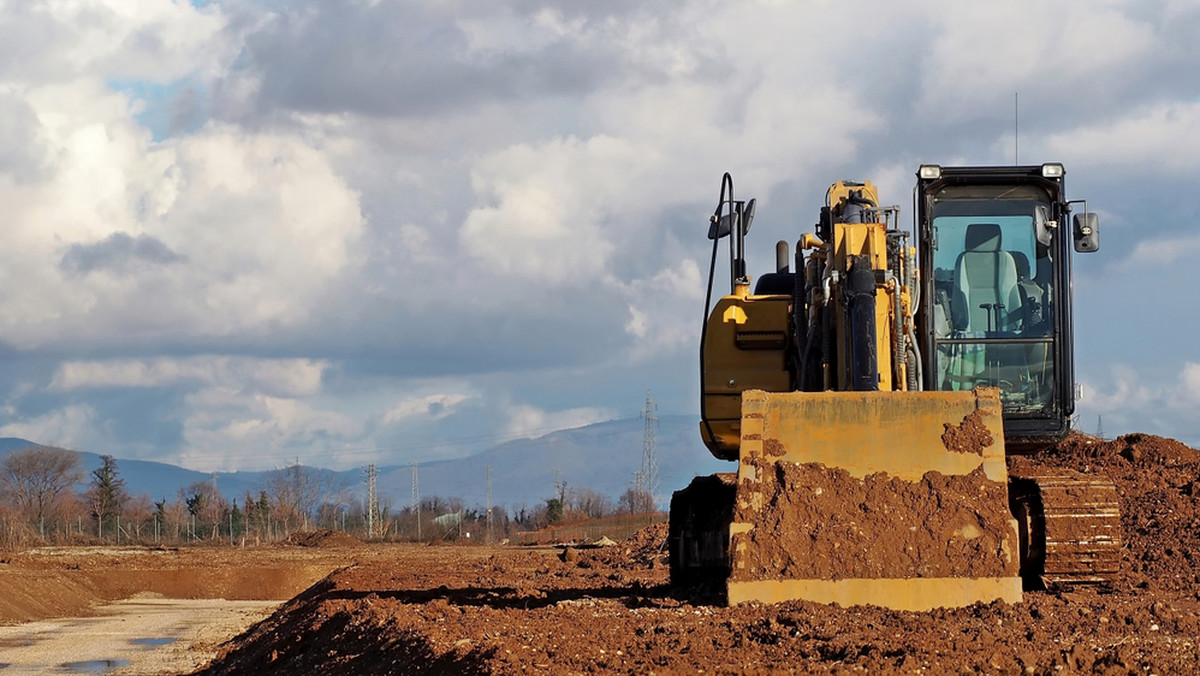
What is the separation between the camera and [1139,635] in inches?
391

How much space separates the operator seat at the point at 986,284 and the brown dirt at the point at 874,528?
82.6 inches

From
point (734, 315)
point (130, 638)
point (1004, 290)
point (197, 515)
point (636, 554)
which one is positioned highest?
point (1004, 290)

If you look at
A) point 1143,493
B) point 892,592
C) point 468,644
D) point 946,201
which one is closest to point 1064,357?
point 946,201

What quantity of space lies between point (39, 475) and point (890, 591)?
131 m

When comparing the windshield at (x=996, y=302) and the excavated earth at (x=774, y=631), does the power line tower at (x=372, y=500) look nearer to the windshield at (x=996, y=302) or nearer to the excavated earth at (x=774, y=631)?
the excavated earth at (x=774, y=631)

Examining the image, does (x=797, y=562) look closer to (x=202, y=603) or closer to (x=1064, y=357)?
(x=1064, y=357)

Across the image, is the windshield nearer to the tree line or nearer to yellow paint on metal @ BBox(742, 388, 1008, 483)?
yellow paint on metal @ BBox(742, 388, 1008, 483)

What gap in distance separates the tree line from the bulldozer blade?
53769 millimetres

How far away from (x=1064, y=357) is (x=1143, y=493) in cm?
727

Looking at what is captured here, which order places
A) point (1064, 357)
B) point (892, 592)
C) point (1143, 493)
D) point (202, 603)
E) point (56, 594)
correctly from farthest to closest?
point (202, 603) < point (56, 594) < point (1143, 493) < point (1064, 357) < point (892, 592)

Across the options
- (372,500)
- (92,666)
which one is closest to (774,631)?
(92,666)

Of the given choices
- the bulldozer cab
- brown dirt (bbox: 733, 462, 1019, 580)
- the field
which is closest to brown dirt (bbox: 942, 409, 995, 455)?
brown dirt (bbox: 733, 462, 1019, 580)

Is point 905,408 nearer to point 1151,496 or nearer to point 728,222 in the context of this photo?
point 728,222

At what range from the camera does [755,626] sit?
1027 cm
